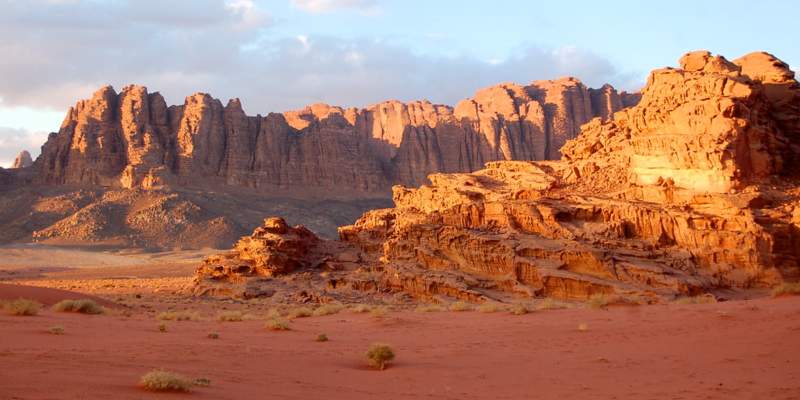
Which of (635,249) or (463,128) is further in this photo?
(463,128)

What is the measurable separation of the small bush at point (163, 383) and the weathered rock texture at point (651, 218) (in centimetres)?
1805

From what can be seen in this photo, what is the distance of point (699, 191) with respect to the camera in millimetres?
28984

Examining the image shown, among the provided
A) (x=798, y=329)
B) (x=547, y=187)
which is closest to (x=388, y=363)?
(x=798, y=329)

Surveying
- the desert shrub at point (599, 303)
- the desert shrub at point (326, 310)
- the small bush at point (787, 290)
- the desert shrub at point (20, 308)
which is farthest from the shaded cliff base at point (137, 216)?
the small bush at point (787, 290)

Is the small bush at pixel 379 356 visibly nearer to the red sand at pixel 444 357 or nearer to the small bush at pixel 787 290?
the red sand at pixel 444 357

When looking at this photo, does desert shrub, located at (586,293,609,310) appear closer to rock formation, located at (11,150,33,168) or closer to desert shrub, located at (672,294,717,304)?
desert shrub, located at (672,294,717,304)

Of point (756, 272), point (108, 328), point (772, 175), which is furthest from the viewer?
point (772, 175)

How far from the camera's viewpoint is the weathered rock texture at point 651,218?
26219 millimetres

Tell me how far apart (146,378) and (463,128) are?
101046 millimetres

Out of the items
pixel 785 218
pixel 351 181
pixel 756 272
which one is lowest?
pixel 756 272

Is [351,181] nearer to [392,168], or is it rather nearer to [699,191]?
[392,168]

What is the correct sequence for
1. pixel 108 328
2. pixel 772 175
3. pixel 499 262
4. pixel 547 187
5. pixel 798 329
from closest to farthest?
pixel 798 329, pixel 108 328, pixel 499 262, pixel 772 175, pixel 547 187

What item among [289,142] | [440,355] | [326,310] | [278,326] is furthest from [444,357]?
[289,142]

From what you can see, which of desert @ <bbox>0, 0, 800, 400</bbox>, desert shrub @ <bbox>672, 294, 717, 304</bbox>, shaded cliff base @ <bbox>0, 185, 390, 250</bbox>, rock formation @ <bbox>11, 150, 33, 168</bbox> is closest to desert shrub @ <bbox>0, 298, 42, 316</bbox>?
desert @ <bbox>0, 0, 800, 400</bbox>
